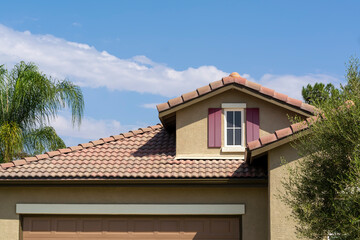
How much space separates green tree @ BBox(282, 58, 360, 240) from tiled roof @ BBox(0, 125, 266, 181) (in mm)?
3956

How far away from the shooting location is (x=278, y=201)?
13.5 meters

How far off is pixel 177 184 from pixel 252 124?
318 cm

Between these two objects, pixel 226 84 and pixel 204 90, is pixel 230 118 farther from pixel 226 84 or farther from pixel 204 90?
pixel 204 90

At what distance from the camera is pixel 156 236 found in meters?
15.2

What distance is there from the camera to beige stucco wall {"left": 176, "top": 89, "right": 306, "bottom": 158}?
16281mm

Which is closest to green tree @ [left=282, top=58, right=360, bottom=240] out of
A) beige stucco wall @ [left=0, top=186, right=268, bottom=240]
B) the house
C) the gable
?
the house

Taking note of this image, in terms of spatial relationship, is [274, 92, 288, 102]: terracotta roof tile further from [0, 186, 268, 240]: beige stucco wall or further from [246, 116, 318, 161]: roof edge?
[0, 186, 268, 240]: beige stucco wall

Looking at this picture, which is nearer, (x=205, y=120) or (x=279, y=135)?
(x=279, y=135)

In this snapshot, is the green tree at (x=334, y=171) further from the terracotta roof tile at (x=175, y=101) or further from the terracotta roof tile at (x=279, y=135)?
the terracotta roof tile at (x=175, y=101)

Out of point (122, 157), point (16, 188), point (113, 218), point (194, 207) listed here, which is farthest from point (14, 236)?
point (194, 207)

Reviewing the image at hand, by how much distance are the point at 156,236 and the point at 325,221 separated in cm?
604

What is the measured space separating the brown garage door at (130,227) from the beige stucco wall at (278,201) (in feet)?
5.75

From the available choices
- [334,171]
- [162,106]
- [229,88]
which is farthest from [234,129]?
[334,171]

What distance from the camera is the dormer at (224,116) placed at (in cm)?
1620
